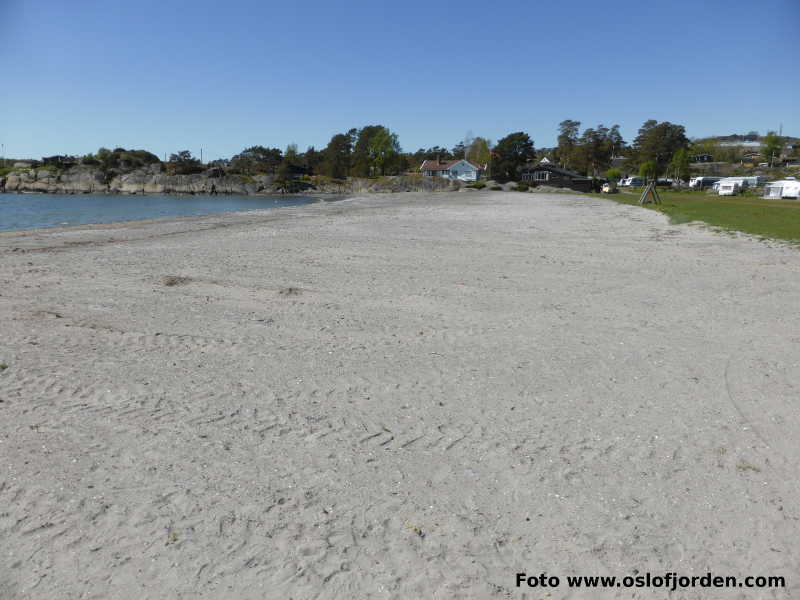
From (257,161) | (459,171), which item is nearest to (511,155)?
(459,171)

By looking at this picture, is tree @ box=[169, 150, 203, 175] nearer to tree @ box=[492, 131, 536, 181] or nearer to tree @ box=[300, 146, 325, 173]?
tree @ box=[300, 146, 325, 173]

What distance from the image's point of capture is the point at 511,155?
10456 cm

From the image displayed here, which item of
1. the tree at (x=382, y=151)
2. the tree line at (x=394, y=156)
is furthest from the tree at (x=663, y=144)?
the tree at (x=382, y=151)

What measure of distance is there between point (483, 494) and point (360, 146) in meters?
137

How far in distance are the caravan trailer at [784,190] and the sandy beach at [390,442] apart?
55958 mm

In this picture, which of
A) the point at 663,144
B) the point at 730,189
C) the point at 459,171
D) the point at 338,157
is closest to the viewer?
the point at 730,189

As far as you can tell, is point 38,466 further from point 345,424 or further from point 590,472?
point 590,472

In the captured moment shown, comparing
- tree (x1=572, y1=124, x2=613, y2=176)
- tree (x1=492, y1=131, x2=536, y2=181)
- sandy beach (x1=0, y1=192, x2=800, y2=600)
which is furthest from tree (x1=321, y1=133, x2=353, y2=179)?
sandy beach (x1=0, y1=192, x2=800, y2=600)

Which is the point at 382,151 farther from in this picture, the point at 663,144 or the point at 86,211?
the point at 86,211

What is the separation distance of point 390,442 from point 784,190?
213 ft

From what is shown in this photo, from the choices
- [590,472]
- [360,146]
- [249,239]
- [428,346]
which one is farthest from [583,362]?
[360,146]

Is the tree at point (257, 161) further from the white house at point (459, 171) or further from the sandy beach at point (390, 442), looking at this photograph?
the sandy beach at point (390, 442)

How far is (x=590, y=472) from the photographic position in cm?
376

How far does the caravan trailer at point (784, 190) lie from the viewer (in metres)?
52.9
